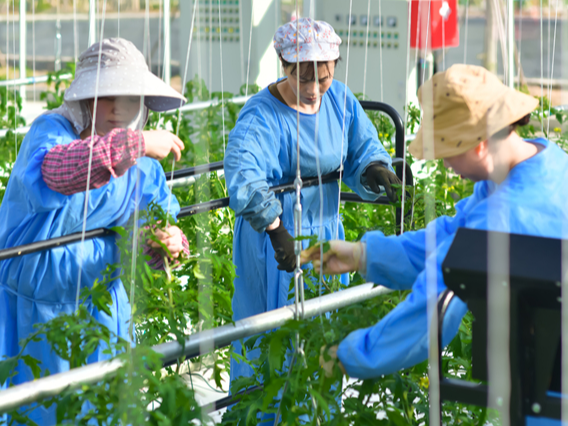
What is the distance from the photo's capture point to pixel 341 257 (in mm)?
1303

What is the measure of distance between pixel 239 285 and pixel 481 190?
1.08 metres

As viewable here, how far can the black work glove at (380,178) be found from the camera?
2037mm

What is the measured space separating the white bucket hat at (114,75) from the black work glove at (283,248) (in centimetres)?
49

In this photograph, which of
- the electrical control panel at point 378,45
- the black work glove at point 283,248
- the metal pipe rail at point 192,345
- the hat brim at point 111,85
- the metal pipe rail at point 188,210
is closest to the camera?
the metal pipe rail at point 192,345

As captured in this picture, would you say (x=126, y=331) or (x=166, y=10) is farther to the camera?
(x=166, y=10)

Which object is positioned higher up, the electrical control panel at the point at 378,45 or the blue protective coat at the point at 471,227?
the electrical control panel at the point at 378,45

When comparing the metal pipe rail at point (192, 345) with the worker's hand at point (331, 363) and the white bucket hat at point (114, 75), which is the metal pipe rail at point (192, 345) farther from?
the white bucket hat at point (114, 75)

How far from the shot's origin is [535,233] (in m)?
1.08

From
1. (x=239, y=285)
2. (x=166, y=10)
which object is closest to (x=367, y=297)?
(x=239, y=285)

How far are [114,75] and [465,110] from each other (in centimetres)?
81

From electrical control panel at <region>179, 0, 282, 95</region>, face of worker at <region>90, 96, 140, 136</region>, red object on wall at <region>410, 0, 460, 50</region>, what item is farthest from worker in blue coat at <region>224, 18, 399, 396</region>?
electrical control panel at <region>179, 0, 282, 95</region>

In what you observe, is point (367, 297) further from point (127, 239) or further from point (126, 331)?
point (126, 331)

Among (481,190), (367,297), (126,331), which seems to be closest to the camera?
(481,190)

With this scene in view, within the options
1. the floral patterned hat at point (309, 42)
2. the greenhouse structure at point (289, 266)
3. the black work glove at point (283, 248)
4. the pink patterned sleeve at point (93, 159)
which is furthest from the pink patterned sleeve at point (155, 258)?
the floral patterned hat at point (309, 42)
